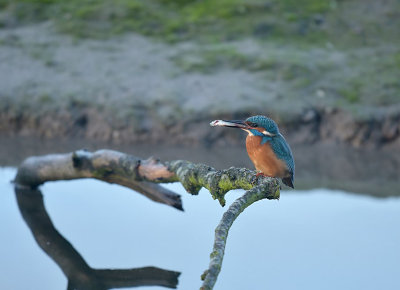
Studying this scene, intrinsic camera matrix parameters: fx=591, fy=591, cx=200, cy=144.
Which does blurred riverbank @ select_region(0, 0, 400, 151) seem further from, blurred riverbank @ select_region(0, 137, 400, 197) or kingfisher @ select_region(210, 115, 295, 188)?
kingfisher @ select_region(210, 115, 295, 188)

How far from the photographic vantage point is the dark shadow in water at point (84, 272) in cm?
476

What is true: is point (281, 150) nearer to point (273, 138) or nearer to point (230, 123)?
point (273, 138)

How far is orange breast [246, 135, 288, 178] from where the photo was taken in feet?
11.0

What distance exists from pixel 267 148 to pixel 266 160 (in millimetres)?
70

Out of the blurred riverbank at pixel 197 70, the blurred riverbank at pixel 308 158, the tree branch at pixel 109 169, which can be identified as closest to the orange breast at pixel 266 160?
the tree branch at pixel 109 169

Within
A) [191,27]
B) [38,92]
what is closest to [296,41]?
[191,27]

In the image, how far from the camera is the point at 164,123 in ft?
27.9

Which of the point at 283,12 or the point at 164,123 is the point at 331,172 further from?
the point at 283,12

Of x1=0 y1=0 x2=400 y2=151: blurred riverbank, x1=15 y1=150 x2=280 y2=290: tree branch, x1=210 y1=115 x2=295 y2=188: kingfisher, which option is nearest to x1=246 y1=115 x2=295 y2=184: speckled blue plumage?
x1=210 y1=115 x2=295 y2=188: kingfisher

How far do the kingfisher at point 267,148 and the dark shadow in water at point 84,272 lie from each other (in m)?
1.71

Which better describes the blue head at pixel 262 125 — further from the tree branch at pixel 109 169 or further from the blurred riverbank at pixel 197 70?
the blurred riverbank at pixel 197 70

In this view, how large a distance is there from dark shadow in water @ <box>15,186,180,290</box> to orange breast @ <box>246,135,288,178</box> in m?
1.70

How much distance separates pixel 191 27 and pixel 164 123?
10.2 ft

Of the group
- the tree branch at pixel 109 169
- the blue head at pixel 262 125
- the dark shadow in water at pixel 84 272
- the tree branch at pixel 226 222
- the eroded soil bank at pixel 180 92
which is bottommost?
the dark shadow in water at pixel 84 272
